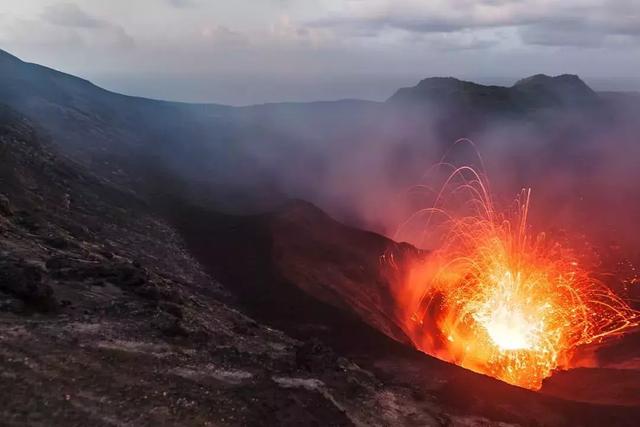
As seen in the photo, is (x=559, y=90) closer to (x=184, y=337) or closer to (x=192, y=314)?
(x=192, y=314)

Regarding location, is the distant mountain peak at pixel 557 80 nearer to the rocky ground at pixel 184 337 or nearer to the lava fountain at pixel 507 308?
the lava fountain at pixel 507 308

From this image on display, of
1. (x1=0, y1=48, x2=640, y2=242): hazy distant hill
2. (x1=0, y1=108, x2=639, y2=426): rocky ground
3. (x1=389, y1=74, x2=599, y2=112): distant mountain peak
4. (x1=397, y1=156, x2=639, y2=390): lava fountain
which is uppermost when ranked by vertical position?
(x1=389, y1=74, x2=599, y2=112): distant mountain peak

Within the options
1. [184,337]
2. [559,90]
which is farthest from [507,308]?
[559,90]

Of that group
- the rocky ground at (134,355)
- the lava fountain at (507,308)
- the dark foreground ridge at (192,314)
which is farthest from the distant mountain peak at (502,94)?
the rocky ground at (134,355)

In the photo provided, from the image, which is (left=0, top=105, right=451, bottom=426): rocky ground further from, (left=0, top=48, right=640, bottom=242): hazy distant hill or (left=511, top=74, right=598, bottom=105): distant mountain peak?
(left=511, top=74, right=598, bottom=105): distant mountain peak

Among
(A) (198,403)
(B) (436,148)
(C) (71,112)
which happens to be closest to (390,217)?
(B) (436,148)

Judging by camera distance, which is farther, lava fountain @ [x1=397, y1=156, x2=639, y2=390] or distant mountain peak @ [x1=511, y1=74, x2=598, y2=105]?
distant mountain peak @ [x1=511, y1=74, x2=598, y2=105]

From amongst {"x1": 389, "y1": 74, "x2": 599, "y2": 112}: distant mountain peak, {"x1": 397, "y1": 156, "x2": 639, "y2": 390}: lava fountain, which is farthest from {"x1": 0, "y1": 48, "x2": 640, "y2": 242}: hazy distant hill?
{"x1": 397, "y1": 156, "x2": 639, "y2": 390}: lava fountain

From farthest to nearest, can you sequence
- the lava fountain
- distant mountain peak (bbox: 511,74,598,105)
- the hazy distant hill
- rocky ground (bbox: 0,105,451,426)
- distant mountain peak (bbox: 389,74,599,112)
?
distant mountain peak (bbox: 511,74,598,105) < distant mountain peak (bbox: 389,74,599,112) < the hazy distant hill < the lava fountain < rocky ground (bbox: 0,105,451,426)
